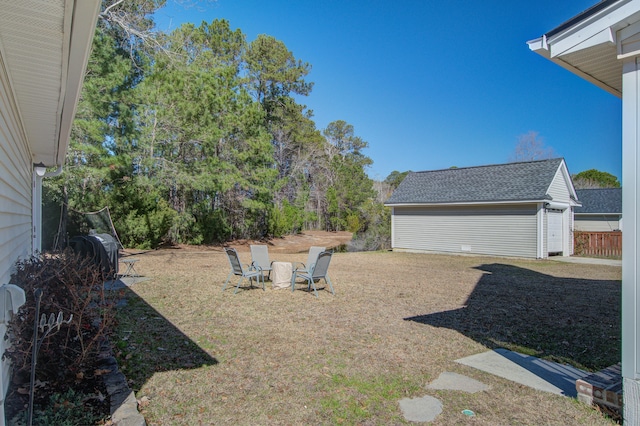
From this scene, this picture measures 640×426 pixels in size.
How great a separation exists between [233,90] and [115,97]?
6257 millimetres

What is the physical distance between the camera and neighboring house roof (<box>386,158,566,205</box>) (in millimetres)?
16078

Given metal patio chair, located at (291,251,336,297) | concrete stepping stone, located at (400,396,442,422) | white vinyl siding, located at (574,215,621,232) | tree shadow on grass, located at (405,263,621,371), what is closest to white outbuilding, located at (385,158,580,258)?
tree shadow on grass, located at (405,263,621,371)

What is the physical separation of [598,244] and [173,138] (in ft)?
64.3

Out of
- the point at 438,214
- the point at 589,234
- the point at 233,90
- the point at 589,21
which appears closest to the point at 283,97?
the point at 233,90

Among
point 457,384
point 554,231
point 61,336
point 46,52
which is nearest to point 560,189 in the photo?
point 554,231

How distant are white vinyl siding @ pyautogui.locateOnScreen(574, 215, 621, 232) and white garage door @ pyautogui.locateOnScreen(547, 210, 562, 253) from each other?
8758mm

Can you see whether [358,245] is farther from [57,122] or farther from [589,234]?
[57,122]

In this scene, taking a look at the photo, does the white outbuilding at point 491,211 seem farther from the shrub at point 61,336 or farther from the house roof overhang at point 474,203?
the shrub at point 61,336

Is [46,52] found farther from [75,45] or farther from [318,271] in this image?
[318,271]

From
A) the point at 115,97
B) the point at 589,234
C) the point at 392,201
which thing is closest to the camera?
the point at 115,97

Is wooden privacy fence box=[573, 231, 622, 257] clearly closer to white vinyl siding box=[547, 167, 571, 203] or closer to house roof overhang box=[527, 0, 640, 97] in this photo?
white vinyl siding box=[547, 167, 571, 203]

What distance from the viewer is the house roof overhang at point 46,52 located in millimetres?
1905

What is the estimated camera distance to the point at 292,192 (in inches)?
1226

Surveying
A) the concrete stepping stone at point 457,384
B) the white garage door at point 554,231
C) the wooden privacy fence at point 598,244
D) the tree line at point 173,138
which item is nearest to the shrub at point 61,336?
the concrete stepping stone at point 457,384
